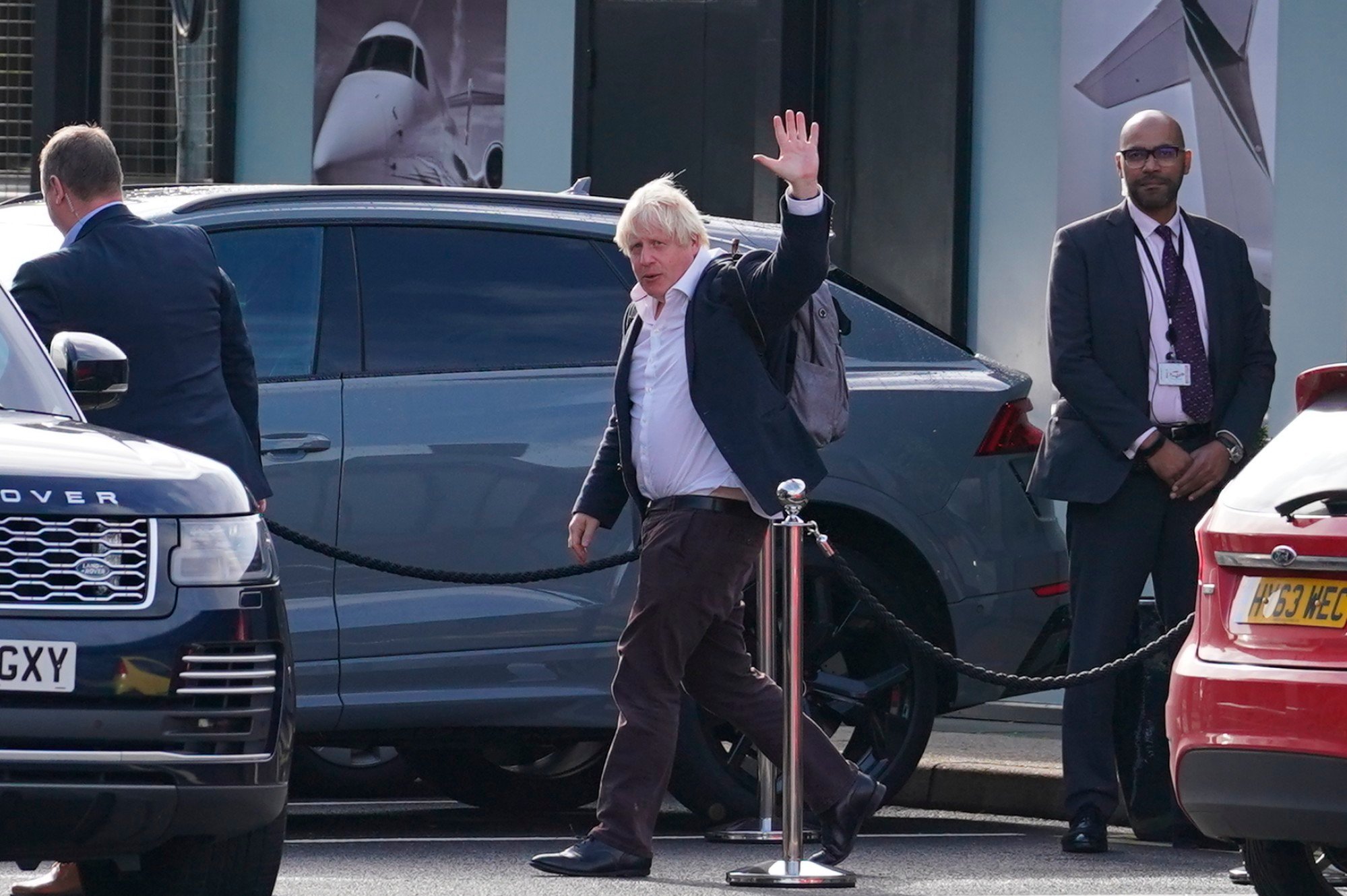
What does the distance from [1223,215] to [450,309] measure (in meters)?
4.96

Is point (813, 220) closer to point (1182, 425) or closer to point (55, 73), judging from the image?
point (1182, 425)

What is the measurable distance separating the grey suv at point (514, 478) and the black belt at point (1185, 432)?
1.77ft

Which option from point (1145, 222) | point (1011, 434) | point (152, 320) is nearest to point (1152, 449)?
point (1011, 434)

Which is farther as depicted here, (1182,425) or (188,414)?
(1182,425)

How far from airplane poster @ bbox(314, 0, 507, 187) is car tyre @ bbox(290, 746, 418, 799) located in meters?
4.44

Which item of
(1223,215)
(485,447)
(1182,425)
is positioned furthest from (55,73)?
(1182,425)

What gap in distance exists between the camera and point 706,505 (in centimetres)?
670

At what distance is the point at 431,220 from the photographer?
7945 mm

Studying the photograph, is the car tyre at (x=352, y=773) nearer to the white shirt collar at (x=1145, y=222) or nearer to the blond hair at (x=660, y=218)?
the blond hair at (x=660, y=218)

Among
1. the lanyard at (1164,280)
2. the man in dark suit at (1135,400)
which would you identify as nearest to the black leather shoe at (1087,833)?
the man in dark suit at (1135,400)

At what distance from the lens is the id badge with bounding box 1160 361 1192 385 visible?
776 centimetres

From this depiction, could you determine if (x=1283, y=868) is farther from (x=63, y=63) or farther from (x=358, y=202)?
(x=63, y=63)

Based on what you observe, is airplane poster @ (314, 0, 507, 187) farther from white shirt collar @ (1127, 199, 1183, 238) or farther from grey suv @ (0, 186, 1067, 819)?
white shirt collar @ (1127, 199, 1183, 238)

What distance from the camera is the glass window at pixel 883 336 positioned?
8.12 meters
